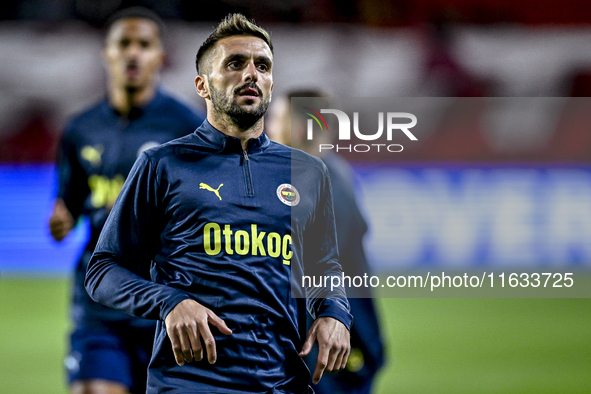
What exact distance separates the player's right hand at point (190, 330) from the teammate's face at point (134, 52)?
249cm

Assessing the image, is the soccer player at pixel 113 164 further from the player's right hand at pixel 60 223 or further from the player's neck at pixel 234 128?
the player's neck at pixel 234 128

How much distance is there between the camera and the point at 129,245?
2127 millimetres

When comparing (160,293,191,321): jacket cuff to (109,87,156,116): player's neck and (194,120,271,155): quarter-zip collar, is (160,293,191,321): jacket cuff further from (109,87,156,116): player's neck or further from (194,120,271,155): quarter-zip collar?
(109,87,156,116): player's neck

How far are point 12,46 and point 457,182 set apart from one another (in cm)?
738

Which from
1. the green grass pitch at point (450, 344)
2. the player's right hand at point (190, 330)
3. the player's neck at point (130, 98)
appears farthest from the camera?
the green grass pitch at point (450, 344)

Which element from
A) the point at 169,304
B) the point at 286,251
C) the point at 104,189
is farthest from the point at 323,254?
the point at 104,189

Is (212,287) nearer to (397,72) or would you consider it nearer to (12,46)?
(397,72)

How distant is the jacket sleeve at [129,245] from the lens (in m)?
2.03

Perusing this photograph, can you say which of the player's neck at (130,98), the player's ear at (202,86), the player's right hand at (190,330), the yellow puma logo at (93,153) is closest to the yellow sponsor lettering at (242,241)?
the player's right hand at (190,330)

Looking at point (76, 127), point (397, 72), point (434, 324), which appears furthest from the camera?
point (397, 72)

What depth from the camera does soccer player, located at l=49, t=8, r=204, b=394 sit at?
3.72 m

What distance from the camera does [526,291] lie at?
32.7ft

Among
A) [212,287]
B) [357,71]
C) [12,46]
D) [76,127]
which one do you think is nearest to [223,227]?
[212,287]

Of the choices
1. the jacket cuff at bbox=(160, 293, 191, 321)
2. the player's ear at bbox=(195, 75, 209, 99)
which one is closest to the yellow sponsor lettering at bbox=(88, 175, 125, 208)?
the player's ear at bbox=(195, 75, 209, 99)
